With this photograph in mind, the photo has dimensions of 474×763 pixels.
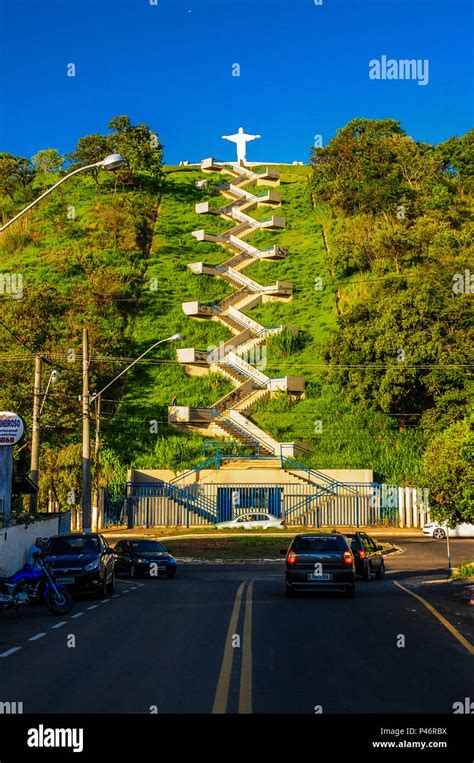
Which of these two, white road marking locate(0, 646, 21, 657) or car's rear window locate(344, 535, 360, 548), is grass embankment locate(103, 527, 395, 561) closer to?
car's rear window locate(344, 535, 360, 548)

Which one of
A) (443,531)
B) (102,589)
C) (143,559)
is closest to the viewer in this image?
(102,589)

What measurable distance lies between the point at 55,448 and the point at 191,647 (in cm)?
4065

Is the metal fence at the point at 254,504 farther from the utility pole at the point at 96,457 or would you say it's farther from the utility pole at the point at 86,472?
the utility pole at the point at 86,472

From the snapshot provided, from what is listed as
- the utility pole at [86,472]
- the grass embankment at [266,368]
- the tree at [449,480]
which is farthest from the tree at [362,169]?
the tree at [449,480]

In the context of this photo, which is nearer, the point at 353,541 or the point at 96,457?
the point at 353,541

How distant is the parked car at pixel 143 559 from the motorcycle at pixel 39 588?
10.7 m

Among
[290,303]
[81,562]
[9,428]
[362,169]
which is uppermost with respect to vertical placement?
[362,169]

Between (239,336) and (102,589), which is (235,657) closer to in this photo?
(102,589)

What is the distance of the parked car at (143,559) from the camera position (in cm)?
2875

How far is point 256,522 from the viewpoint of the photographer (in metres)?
48.2

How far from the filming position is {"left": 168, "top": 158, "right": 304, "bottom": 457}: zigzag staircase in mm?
59500

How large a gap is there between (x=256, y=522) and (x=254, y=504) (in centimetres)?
335

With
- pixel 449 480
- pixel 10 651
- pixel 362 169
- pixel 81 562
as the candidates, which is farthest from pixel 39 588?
pixel 362 169

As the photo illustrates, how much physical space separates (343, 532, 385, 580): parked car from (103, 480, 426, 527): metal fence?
22159mm
